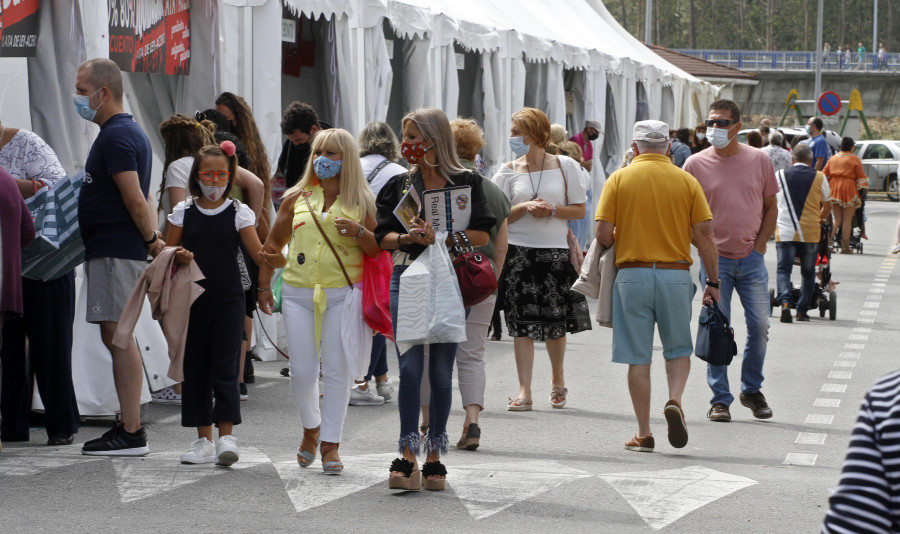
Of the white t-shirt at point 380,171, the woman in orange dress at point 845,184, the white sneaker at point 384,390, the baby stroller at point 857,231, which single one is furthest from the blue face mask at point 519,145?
the baby stroller at point 857,231

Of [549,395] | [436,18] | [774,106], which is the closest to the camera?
[549,395]

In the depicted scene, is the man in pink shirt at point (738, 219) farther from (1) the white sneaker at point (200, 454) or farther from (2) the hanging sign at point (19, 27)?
(2) the hanging sign at point (19, 27)

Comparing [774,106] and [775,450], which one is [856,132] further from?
[775,450]

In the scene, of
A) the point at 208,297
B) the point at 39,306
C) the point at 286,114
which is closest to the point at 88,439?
the point at 39,306

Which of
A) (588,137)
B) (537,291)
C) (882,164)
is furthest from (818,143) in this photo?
(882,164)

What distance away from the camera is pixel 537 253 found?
27.6ft

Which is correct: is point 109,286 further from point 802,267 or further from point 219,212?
point 802,267

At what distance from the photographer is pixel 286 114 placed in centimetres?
917

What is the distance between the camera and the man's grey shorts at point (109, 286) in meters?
6.63

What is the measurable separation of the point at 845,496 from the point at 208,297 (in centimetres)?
474

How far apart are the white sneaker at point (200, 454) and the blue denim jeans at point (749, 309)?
10.9 ft

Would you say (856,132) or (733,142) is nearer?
(733,142)

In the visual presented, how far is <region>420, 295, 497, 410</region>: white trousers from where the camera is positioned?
7020 millimetres

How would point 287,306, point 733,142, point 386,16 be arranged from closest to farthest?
point 287,306 < point 733,142 < point 386,16
